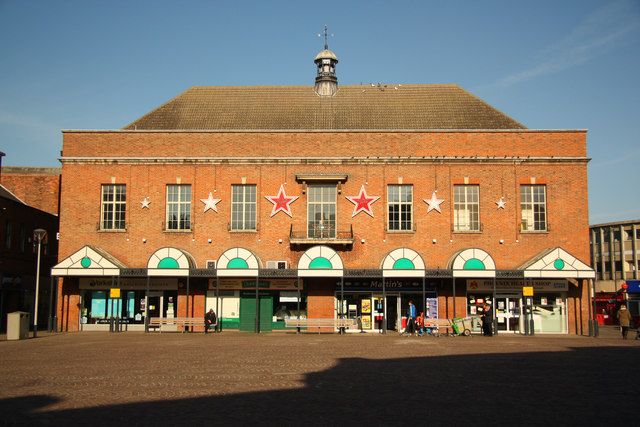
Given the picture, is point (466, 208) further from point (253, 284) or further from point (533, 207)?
point (253, 284)

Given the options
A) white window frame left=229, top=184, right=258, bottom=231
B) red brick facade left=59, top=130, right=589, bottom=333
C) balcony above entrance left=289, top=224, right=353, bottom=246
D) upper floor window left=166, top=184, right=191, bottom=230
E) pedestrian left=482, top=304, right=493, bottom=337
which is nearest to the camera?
pedestrian left=482, top=304, right=493, bottom=337

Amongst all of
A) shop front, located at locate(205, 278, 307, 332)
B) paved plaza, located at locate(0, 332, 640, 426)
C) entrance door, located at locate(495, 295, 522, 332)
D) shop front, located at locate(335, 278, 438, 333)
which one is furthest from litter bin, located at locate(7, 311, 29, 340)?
entrance door, located at locate(495, 295, 522, 332)

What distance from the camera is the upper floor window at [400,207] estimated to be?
1550 inches

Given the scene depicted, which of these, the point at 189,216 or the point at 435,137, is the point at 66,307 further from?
the point at 435,137

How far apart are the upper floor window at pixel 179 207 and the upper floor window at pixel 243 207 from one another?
7.98 ft

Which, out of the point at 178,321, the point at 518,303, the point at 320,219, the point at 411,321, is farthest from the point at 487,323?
the point at 178,321

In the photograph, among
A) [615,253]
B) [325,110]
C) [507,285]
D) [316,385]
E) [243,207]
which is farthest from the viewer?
[615,253]

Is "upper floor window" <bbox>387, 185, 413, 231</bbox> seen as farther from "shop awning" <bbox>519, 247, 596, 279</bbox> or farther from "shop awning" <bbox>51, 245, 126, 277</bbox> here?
"shop awning" <bbox>51, 245, 126, 277</bbox>

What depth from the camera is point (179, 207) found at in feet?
131

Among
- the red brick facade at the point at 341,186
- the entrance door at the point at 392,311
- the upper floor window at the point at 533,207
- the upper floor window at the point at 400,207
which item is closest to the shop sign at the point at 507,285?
the red brick facade at the point at 341,186

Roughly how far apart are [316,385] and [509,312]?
25.0 m

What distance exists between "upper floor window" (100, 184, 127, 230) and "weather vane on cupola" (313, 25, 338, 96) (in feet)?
45.1

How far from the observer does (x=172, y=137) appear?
1580 inches

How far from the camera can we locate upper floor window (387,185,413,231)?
39.4m
